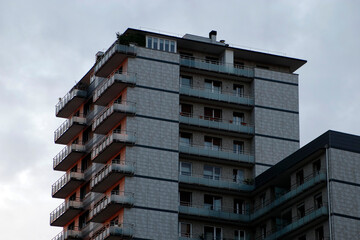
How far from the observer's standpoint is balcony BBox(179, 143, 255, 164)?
349ft

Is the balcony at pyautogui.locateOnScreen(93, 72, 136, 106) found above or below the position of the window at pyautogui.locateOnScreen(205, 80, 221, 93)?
below

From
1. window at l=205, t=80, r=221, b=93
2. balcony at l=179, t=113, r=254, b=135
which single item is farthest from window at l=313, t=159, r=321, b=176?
window at l=205, t=80, r=221, b=93

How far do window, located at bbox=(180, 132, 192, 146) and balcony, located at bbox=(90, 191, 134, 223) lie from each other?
10.4 m

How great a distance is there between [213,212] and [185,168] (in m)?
5.80

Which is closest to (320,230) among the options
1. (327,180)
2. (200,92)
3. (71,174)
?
(327,180)

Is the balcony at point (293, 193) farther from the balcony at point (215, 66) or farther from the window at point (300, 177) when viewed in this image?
the balcony at point (215, 66)

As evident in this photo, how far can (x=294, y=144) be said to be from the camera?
363 feet

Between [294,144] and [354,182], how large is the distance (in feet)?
62.4

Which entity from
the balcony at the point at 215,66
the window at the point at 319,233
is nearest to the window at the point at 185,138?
the balcony at the point at 215,66

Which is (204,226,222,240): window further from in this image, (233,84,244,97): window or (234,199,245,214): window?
(233,84,244,97): window

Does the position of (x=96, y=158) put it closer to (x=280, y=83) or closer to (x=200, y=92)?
(x=200, y=92)

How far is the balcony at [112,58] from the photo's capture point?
10531cm

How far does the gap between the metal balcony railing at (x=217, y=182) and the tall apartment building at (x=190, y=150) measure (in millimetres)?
122

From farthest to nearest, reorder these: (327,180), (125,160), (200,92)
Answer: (200,92)
(125,160)
(327,180)
